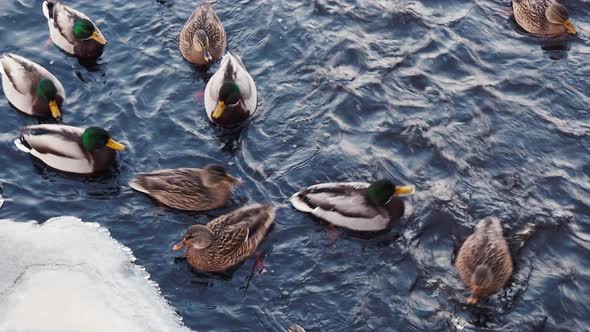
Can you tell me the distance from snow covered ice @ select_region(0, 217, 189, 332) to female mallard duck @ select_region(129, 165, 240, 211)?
2.55 feet

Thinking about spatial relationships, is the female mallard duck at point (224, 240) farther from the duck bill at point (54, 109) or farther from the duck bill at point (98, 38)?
the duck bill at point (98, 38)

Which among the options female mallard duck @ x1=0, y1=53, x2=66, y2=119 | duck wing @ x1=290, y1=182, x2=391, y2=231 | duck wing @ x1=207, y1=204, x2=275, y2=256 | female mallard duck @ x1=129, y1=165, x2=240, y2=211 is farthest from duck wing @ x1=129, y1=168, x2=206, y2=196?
female mallard duck @ x1=0, y1=53, x2=66, y2=119

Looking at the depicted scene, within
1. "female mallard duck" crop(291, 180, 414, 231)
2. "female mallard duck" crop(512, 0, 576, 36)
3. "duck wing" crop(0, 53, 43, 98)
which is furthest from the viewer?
"female mallard duck" crop(512, 0, 576, 36)

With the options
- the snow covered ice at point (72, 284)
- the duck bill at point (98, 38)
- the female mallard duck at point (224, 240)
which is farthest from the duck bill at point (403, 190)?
the duck bill at point (98, 38)

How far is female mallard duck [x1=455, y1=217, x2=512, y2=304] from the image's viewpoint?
895 cm

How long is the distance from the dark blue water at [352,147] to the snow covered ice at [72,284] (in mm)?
203

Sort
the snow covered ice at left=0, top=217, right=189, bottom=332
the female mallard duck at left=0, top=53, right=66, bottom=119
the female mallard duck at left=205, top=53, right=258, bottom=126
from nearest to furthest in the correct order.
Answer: the snow covered ice at left=0, top=217, right=189, bottom=332, the female mallard duck at left=205, top=53, right=258, bottom=126, the female mallard duck at left=0, top=53, right=66, bottom=119

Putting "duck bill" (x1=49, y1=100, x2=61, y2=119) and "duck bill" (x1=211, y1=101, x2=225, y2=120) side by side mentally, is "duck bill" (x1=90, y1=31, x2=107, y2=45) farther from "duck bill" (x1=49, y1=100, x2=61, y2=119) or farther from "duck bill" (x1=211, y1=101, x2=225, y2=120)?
"duck bill" (x1=211, y1=101, x2=225, y2=120)

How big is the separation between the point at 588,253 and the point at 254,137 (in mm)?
4258

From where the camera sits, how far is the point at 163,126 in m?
11.3

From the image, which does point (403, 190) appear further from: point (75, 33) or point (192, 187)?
point (75, 33)

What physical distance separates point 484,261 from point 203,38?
5215 mm

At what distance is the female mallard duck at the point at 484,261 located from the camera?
8953mm

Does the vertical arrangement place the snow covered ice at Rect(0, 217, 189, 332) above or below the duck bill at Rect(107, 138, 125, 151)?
below
